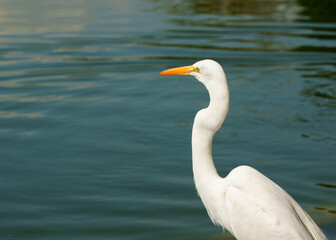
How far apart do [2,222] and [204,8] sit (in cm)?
1227

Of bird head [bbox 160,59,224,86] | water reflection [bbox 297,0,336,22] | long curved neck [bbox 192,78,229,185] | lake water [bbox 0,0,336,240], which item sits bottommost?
lake water [bbox 0,0,336,240]

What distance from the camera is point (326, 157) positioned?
24.2 feet

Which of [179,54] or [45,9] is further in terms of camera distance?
[45,9]

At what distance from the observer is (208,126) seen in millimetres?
4551

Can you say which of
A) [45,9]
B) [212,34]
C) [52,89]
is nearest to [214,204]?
[52,89]

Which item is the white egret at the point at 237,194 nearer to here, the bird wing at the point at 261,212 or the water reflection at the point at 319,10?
the bird wing at the point at 261,212

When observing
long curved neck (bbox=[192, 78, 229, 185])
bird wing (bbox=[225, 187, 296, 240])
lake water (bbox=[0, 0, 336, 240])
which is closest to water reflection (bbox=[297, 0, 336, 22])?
lake water (bbox=[0, 0, 336, 240])

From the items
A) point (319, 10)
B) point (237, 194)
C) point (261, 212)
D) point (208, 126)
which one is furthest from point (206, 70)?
point (319, 10)

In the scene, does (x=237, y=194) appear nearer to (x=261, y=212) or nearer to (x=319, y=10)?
(x=261, y=212)

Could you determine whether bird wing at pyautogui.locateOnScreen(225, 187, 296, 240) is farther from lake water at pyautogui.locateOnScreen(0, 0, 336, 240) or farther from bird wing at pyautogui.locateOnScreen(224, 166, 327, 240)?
lake water at pyautogui.locateOnScreen(0, 0, 336, 240)

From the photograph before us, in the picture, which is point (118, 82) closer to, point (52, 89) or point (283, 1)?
point (52, 89)

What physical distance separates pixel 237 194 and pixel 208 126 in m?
0.58

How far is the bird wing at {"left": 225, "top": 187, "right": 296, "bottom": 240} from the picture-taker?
4418 millimetres

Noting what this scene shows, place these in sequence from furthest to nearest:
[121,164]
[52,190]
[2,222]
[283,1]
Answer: [283,1] → [121,164] → [52,190] → [2,222]
